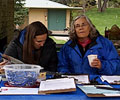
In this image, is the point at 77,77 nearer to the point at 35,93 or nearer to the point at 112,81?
the point at 112,81

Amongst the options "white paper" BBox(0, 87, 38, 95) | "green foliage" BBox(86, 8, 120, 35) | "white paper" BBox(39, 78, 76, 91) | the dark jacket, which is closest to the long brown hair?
the dark jacket

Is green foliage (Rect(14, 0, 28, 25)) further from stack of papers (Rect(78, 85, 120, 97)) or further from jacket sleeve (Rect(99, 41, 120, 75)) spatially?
stack of papers (Rect(78, 85, 120, 97))

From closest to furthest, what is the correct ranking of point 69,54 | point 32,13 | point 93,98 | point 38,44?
point 93,98
point 38,44
point 69,54
point 32,13

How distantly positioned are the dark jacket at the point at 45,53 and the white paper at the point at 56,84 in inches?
31.3

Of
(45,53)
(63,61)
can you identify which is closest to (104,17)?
(63,61)

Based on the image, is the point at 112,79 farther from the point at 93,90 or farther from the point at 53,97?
the point at 53,97

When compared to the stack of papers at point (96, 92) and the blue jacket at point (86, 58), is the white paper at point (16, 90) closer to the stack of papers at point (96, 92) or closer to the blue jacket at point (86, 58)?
the stack of papers at point (96, 92)

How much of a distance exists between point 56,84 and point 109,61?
3.67 feet

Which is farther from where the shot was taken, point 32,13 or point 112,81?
point 32,13

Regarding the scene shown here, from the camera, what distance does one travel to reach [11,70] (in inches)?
91.3

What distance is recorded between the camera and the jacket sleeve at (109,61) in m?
3.19

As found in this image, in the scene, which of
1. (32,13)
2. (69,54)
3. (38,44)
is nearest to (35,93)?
(38,44)

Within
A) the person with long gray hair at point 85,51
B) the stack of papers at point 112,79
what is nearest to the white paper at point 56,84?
the stack of papers at point 112,79

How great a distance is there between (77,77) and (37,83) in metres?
0.44
